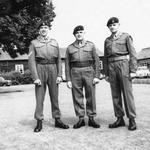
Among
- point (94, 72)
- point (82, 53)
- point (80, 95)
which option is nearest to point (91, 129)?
point (80, 95)

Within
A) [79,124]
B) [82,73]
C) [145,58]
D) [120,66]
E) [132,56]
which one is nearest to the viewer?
[132,56]

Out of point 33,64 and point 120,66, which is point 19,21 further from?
point 120,66

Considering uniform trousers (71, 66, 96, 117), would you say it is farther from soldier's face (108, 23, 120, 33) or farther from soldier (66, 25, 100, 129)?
soldier's face (108, 23, 120, 33)

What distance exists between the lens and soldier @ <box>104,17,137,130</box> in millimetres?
5578

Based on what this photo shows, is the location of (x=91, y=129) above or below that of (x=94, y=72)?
below

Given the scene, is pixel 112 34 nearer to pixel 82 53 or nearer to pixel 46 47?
pixel 82 53

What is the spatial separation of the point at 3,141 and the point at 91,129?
5.75 feet

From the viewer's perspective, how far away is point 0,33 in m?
19.2

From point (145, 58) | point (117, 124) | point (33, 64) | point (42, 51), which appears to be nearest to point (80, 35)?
point (42, 51)

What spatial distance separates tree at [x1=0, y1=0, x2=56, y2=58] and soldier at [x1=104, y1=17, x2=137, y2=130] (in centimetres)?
1303

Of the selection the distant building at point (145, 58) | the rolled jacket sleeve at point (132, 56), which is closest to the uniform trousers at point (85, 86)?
the rolled jacket sleeve at point (132, 56)

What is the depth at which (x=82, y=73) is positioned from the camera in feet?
19.9

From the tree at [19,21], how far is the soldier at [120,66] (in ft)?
42.7

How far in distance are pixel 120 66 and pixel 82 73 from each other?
855 mm
